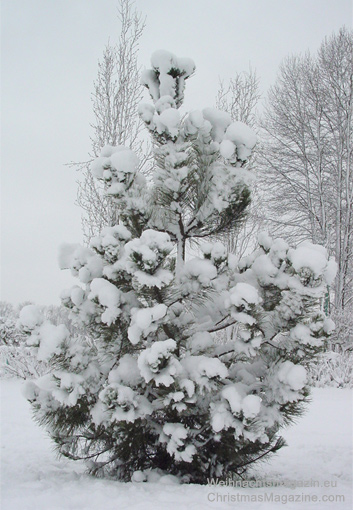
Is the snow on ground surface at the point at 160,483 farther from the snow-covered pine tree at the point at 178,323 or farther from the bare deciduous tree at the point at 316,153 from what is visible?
the bare deciduous tree at the point at 316,153

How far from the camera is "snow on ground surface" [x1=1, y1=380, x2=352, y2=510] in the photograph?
2193 millimetres

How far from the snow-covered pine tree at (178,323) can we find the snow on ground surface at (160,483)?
268mm

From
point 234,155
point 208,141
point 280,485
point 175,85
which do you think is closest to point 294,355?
point 280,485

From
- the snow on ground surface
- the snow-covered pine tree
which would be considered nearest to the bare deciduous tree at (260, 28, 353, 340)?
the snow on ground surface

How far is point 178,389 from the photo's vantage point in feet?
7.93

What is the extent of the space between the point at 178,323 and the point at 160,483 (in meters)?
0.99

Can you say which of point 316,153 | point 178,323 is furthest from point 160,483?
point 316,153

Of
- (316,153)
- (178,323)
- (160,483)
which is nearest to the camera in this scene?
(160,483)

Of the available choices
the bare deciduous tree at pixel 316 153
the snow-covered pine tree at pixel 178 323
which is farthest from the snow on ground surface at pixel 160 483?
the bare deciduous tree at pixel 316 153

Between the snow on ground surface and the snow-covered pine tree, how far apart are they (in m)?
0.27

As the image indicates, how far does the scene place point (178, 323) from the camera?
2906mm

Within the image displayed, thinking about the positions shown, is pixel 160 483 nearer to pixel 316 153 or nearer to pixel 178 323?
pixel 178 323

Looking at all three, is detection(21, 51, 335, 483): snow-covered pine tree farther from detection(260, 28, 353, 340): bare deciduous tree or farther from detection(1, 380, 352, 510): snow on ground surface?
detection(260, 28, 353, 340): bare deciduous tree

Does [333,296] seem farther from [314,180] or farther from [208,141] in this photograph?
[208,141]
